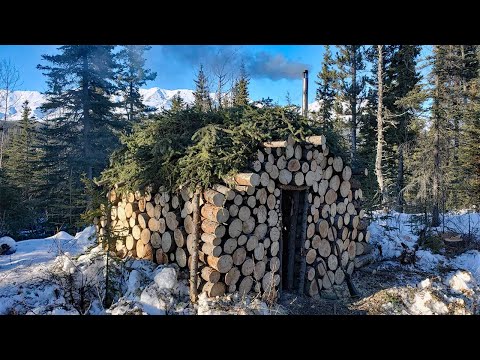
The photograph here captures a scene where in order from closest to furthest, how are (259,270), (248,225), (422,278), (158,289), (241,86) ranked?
(158,289) < (248,225) < (259,270) < (422,278) < (241,86)

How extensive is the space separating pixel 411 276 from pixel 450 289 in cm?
77

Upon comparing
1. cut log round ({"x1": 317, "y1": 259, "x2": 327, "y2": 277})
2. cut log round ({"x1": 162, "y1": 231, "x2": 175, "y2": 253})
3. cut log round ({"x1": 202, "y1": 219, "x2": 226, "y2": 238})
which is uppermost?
cut log round ({"x1": 202, "y1": 219, "x2": 226, "y2": 238})

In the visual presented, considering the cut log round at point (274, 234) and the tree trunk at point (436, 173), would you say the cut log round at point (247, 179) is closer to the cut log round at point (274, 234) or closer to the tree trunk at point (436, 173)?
the cut log round at point (274, 234)

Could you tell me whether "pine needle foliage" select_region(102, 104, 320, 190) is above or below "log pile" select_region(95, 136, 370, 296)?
above

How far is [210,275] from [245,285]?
0.59 meters

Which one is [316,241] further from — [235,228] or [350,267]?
[235,228]

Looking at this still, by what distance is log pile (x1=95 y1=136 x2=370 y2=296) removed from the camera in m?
3.99

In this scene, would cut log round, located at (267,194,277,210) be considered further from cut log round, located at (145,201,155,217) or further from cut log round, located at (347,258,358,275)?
cut log round, located at (347,258,358,275)

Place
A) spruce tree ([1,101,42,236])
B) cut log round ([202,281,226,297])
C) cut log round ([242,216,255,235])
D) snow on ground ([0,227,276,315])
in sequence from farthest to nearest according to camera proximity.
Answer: spruce tree ([1,101,42,236]), cut log round ([242,216,255,235]), cut log round ([202,281,226,297]), snow on ground ([0,227,276,315])

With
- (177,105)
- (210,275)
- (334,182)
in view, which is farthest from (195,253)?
(177,105)

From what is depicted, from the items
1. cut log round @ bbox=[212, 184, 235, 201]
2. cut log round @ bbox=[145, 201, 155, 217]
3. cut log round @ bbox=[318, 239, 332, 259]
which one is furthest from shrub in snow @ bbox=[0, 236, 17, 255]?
cut log round @ bbox=[318, 239, 332, 259]

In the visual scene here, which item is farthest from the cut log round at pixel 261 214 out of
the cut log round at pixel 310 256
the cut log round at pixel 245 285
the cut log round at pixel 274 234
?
the cut log round at pixel 310 256

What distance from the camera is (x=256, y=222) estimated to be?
14.3ft
